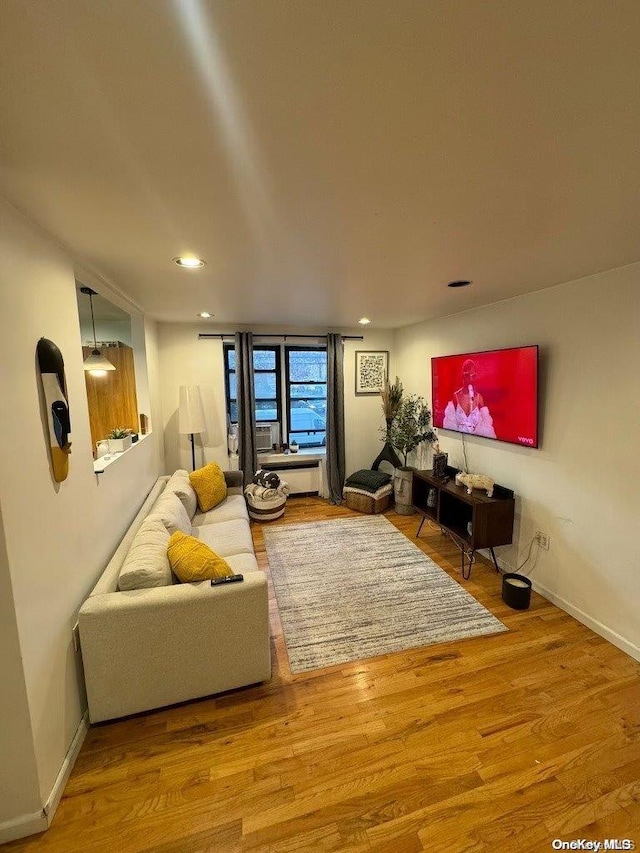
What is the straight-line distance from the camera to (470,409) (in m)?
3.37

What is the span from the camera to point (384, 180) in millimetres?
1190

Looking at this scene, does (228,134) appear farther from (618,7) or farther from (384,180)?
(618,7)

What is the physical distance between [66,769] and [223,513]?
6.59 ft

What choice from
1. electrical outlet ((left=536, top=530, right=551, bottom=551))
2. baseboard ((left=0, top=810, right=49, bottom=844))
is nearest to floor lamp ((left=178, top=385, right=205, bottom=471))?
baseboard ((left=0, top=810, right=49, bottom=844))

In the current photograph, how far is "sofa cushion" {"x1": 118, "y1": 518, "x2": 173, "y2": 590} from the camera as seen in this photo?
1.82 metres

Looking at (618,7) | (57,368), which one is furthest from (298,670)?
(618,7)

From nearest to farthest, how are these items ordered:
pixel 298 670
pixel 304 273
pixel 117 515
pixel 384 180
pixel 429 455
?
1. pixel 384 180
2. pixel 298 670
3. pixel 304 273
4. pixel 117 515
5. pixel 429 455

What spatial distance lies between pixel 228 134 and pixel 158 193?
44 cm

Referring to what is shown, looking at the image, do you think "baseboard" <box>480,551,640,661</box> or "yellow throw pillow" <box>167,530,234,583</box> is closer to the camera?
"yellow throw pillow" <box>167,530,234,583</box>

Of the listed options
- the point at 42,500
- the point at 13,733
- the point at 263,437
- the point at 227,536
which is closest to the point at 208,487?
the point at 227,536

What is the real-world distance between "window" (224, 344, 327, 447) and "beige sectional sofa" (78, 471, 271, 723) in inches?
121

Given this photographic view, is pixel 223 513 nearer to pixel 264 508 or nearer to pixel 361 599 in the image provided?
pixel 264 508

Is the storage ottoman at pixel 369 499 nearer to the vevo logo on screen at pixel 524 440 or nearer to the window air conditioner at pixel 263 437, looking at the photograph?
the window air conditioner at pixel 263 437

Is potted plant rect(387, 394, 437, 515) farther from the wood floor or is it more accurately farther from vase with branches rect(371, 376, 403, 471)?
the wood floor
